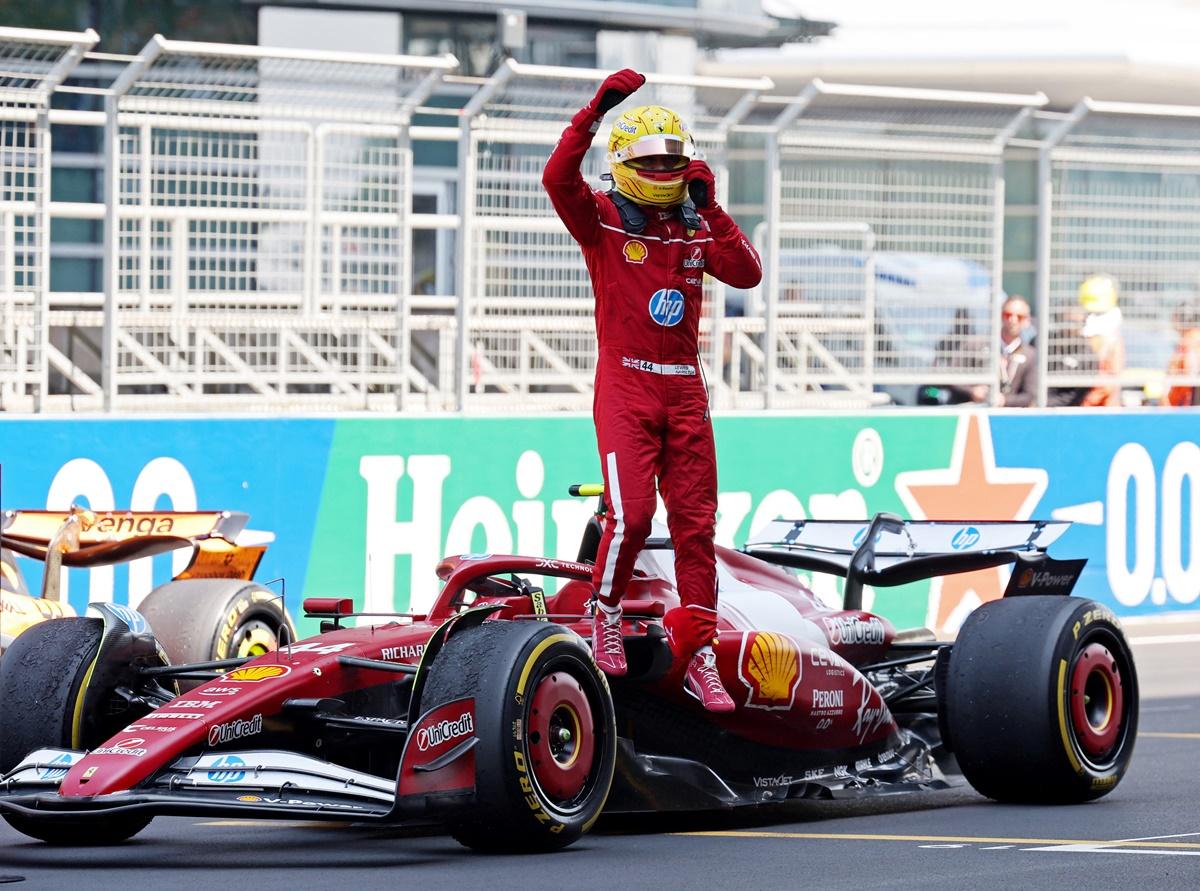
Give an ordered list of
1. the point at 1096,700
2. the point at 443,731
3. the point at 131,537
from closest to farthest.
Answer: the point at 443,731 < the point at 1096,700 < the point at 131,537

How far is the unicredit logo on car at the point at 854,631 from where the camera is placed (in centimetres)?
905

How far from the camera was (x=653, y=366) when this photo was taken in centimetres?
808

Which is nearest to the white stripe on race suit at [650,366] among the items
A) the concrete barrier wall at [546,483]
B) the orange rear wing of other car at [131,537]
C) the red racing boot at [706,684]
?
the red racing boot at [706,684]

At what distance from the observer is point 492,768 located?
6.93m

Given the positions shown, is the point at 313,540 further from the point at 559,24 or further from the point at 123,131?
the point at 559,24

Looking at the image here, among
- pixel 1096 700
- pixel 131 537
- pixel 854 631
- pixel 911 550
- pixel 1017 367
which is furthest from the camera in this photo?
pixel 1017 367

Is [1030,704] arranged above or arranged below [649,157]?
below

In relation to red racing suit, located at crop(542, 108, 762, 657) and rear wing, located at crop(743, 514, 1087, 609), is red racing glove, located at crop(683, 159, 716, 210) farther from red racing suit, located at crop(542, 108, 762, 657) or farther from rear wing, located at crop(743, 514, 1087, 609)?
rear wing, located at crop(743, 514, 1087, 609)

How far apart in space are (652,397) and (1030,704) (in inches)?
65.3

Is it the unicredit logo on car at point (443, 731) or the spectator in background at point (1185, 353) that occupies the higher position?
the spectator in background at point (1185, 353)

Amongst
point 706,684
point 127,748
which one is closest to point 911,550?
point 706,684

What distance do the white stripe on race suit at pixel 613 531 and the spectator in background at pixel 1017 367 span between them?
8.47 m

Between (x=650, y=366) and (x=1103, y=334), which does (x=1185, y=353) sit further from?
(x=650, y=366)

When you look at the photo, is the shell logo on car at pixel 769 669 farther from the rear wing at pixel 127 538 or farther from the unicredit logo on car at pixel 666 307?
the rear wing at pixel 127 538
